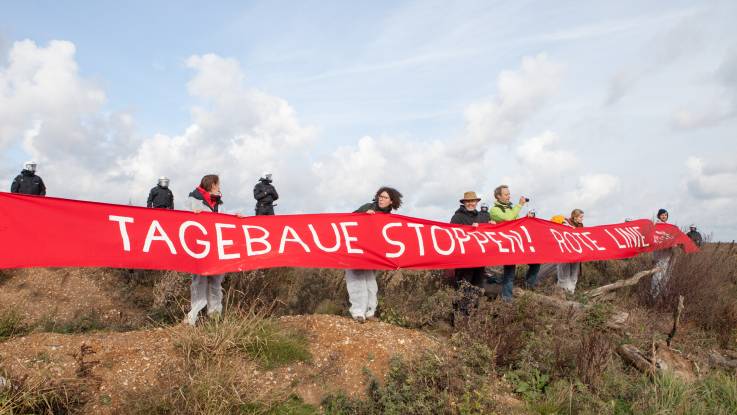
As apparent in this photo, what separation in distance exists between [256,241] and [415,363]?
8.71ft

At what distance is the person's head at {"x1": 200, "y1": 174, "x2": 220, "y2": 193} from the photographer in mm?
6797

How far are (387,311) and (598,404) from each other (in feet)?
9.23

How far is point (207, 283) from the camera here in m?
6.60

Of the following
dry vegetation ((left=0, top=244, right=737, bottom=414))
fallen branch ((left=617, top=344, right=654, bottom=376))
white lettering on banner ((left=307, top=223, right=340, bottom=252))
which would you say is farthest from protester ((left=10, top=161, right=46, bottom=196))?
fallen branch ((left=617, top=344, right=654, bottom=376))

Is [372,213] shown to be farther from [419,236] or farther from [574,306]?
[574,306]

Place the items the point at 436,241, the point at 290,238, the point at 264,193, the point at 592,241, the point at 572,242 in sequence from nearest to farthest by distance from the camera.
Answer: the point at 290,238
the point at 436,241
the point at 572,242
the point at 592,241
the point at 264,193

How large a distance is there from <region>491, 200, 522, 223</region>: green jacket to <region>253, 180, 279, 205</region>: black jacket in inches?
229

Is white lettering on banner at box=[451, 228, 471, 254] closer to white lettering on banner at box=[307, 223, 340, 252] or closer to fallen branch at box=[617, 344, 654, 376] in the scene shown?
white lettering on banner at box=[307, 223, 340, 252]

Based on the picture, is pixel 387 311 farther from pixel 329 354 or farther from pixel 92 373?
pixel 92 373

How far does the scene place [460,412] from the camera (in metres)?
4.75

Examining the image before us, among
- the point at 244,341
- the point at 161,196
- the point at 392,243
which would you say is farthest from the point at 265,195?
the point at 244,341

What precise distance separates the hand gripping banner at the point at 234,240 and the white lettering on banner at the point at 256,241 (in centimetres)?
1

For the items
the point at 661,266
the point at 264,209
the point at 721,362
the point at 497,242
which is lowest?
the point at 721,362

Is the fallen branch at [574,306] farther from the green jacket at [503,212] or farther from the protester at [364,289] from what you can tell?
the protester at [364,289]
